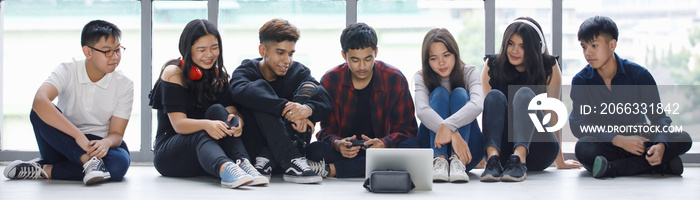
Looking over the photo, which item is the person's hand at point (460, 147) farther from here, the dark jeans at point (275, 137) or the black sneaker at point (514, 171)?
the dark jeans at point (275, 137)

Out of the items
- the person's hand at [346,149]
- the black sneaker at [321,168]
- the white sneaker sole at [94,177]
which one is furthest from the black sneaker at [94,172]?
the person's hand at [346,149]

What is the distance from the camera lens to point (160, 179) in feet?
9.71

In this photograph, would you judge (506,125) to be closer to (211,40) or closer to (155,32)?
(211,40)

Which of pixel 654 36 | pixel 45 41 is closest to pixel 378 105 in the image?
pixel 654 36

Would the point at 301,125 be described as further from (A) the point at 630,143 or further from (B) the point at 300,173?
(A) the point at 630,143

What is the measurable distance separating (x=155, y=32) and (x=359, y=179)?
5.16ft

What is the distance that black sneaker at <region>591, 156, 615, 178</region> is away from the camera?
9.67ft

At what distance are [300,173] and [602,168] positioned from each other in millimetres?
1303

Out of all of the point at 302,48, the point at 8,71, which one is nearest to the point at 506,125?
the point at 302,48

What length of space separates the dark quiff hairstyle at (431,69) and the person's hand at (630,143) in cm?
74

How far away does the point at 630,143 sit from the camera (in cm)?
306

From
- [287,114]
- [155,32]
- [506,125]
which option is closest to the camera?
[287,114]

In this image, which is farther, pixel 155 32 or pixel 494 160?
pixel 155 32

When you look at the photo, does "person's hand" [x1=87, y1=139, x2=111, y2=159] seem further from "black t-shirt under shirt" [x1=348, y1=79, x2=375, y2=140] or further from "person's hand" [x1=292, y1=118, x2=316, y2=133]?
"black t-shirt under shirt" [x1=348, y1=79, x2=375, y2=140]
